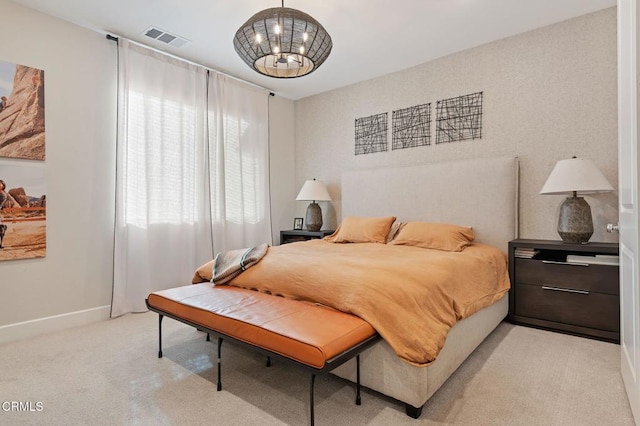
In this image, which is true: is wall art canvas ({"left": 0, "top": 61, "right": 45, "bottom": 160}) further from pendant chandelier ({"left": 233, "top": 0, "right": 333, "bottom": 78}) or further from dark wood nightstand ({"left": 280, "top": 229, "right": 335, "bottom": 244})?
dark wood nightstand ({"left": 280, "top": 229, "right": 335, "bottom": 244})

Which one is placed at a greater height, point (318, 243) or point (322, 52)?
point (322, 52)

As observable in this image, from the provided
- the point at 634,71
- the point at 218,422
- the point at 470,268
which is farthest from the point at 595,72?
the point at 218,422

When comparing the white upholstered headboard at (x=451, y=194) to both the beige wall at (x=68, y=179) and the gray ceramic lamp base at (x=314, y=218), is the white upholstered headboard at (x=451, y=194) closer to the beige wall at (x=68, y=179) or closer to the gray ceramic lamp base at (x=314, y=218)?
the gray ceramic lamp base at (x=314, y=218)

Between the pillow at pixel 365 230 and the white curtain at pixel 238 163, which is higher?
the white curtain at pixel 238 163

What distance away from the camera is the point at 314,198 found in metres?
4.41

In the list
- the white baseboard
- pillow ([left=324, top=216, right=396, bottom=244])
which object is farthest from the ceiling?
the white baseboard

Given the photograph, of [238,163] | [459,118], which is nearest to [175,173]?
[238,163]

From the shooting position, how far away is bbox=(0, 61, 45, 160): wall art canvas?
2.66m

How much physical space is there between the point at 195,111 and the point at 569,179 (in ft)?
12.2

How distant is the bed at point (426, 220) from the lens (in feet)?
5.46

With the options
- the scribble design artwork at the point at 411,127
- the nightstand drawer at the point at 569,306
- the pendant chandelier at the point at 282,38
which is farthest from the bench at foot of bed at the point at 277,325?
the scribble design artwork at the point at 411,127

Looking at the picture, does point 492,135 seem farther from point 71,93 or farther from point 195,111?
point 71,93

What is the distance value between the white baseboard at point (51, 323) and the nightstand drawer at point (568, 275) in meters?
3.83

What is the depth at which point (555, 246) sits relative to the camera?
2.73 meters
